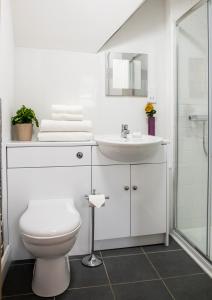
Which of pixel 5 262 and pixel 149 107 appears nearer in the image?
pixel 5 262

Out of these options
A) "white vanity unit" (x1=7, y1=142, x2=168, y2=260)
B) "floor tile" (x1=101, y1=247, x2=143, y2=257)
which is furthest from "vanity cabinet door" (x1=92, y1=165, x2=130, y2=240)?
"floor tile" (x1=101, y1=247, x2=143, y2=257)

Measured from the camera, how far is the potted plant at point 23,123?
1.91 m

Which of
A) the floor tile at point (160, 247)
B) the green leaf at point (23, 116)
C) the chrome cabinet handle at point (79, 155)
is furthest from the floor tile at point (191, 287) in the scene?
the green leaf at point (23, 116)

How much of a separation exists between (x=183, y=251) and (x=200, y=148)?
799 mm

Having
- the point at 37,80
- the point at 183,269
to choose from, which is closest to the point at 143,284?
the point at 183,269

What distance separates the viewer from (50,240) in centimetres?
128

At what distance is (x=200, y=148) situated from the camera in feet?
6.42

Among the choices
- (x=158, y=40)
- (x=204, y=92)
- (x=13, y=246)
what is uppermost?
(x=158, y=40)

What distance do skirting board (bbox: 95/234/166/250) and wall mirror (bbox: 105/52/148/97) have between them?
124 centimetres

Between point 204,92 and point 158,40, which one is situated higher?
point 158,40

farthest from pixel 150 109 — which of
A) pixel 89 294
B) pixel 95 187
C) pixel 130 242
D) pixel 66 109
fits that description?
pixel 89 294

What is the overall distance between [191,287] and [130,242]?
60cm

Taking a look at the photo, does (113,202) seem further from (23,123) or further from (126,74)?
(126,74)

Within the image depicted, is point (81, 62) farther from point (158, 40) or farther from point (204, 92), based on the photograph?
point (204, 92)
